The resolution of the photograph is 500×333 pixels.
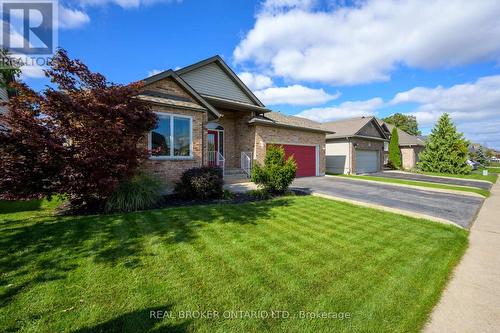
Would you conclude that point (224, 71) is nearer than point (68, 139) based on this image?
No

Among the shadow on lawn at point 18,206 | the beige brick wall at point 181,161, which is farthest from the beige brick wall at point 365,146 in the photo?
the shadow on lawn at point 18,206

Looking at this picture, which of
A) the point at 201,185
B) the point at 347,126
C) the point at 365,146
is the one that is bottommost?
the point at 201,185

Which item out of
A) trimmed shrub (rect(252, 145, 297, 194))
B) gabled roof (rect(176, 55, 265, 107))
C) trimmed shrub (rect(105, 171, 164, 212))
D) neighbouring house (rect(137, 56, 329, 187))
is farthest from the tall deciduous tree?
gabled roof (rect(176, 55, 265, 107))

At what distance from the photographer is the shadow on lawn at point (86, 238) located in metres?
3.48

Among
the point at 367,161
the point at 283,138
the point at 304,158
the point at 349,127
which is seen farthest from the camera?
the point at 367,161

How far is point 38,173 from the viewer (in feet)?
19.0

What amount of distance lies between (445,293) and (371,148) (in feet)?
79.2

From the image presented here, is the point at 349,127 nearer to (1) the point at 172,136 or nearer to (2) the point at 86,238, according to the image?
(1) the point at 172,136

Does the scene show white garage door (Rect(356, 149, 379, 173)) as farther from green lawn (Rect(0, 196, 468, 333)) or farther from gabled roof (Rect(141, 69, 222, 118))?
green lawn (Rect(0, 196, 468, 333))

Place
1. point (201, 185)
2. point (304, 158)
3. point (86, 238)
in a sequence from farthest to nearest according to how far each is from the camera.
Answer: point (304, 158), point (201, 185), point (86, 238)

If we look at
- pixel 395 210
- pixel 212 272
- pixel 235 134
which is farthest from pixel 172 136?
pixel 395 210

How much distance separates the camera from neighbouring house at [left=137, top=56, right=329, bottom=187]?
390 inches

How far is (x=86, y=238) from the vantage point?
454 centimetres

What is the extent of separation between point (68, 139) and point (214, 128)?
9.31 metres
